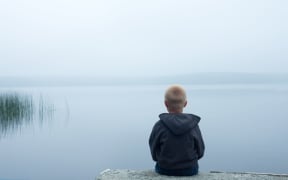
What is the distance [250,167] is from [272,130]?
715 centimetres

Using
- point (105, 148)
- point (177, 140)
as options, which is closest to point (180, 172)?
point (177, 140)

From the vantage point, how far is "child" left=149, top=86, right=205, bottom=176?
355cm

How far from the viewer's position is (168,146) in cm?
360

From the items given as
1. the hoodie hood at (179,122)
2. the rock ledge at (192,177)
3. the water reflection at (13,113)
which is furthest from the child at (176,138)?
the water reflection at (13,113)

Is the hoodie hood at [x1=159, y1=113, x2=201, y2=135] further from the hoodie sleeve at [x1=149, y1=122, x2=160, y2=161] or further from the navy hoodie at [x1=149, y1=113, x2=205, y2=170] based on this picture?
the hoodie sleeve at [x1=149, y1=122, x2=160, y2=161]

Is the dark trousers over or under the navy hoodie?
under

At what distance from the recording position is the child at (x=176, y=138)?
140 inches

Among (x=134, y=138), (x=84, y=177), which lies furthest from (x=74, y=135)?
(x=84, y=177)

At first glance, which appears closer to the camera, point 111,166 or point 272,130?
point 111,166

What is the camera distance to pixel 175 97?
357 centimetres

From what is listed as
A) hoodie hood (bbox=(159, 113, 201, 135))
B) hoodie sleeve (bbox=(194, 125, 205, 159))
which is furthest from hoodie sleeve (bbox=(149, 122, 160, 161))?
hoodie sleeve (bbox=(194, 125, 205, 159))

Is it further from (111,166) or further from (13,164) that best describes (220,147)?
(13,164)

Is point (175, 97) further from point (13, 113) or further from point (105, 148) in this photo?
point (13, 113)

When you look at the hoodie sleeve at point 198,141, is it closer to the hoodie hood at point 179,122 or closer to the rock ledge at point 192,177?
the hoodie hood at point 179,122
